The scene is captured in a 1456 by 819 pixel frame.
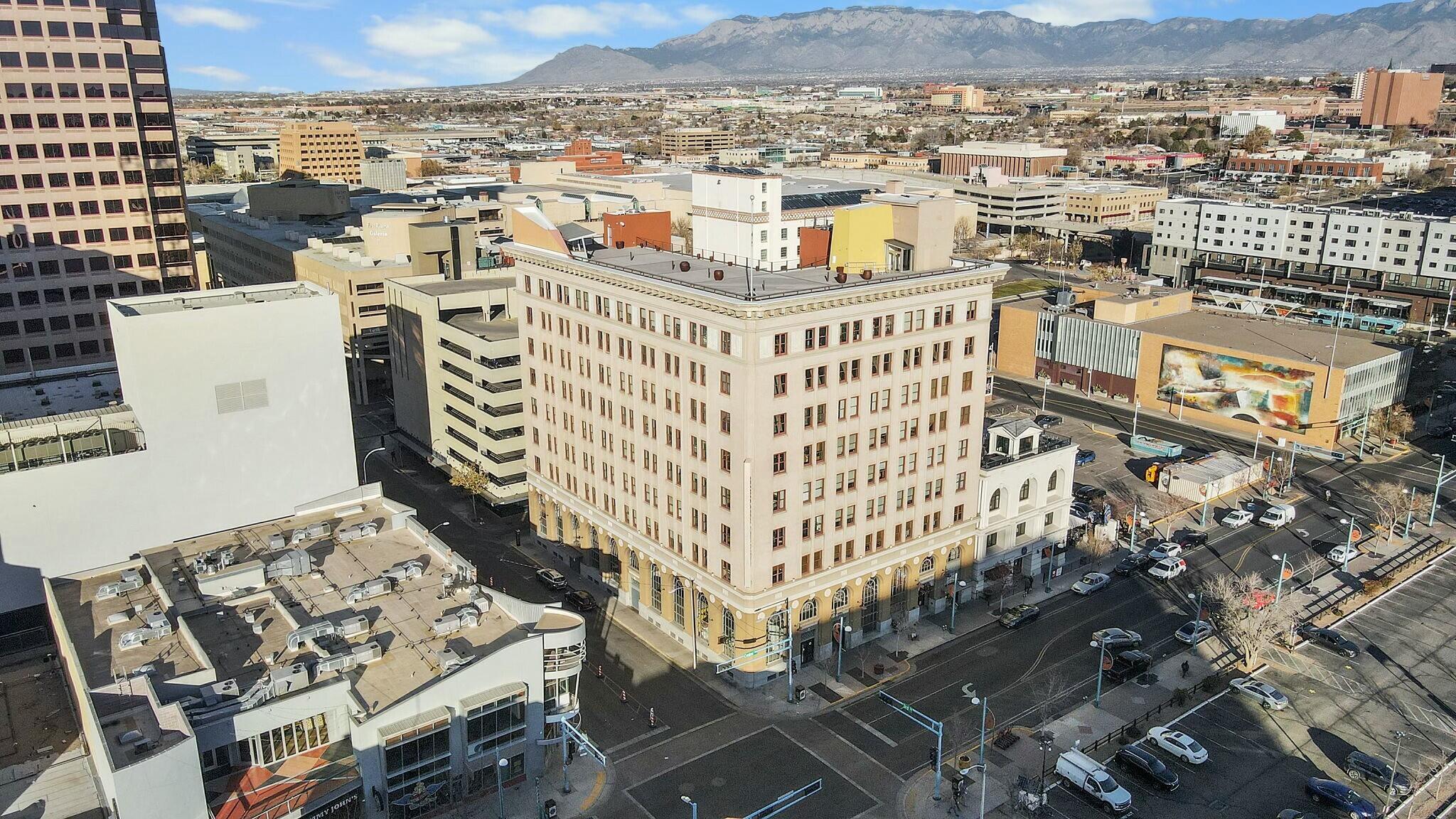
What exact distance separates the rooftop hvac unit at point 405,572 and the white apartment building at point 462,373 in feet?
96.2

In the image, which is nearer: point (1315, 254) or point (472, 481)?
point (472, 481)

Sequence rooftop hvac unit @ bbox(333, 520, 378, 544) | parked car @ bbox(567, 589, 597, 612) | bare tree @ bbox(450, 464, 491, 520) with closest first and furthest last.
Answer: rooftop hvac unit @ bbox(333, 520, 378, 544) → parked car @ bbox(567, 589, 597, 612) → bare tree @ bbox(450, 464, 491, 520)

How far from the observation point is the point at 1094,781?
2180 inches

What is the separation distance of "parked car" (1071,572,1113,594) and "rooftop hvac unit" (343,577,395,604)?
2020 inches

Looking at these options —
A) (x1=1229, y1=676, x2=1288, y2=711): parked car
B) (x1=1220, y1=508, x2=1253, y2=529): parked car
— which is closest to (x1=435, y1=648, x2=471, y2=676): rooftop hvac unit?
(x1=1229, y1=676, x2=1288, y2=711): parked car

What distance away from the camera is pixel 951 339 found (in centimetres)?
7056

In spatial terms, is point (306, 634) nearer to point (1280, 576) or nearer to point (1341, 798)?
point (1341, 798)

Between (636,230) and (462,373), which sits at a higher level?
(636,230)

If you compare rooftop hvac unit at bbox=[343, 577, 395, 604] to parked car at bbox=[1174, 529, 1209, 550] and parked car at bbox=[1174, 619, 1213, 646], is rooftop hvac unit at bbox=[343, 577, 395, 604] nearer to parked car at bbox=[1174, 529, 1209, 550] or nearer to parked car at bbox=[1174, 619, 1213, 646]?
parked car at bbox=[1174, 619, 1213, 646]

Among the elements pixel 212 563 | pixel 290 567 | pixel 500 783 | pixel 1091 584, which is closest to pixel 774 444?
pixel 500 783

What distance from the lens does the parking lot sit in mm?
55625

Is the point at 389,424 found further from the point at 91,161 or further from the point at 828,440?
the point at 828,440

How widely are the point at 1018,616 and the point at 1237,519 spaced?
30753 mm

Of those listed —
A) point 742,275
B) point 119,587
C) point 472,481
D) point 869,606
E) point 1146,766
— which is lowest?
point 1146,766
